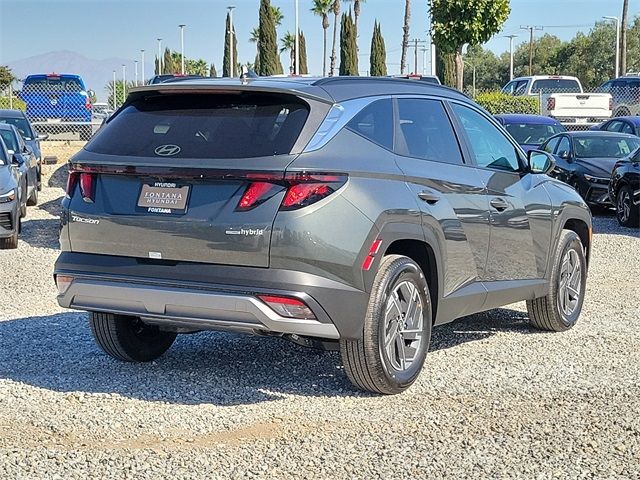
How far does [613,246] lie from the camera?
14.5 meters

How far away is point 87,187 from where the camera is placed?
241 inches

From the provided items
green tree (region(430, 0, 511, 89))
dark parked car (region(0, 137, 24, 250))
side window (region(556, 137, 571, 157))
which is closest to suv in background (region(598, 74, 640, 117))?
green tree (region(430, 0, 511, 89))

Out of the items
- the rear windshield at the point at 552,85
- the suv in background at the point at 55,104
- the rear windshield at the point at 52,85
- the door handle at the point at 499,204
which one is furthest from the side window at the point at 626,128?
the door handle at the point at 499,204

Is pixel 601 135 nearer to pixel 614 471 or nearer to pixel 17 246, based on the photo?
pixel 17 246

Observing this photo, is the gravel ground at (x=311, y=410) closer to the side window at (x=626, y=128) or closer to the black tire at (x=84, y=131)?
the side window at (x=626, y=128)

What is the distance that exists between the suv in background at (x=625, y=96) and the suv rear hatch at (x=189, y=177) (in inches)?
1156

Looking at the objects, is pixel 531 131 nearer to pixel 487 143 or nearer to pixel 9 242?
pixel 9 242

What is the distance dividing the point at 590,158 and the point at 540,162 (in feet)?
39.1

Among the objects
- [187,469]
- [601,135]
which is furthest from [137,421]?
[601,135]

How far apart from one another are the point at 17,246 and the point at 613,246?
7862 millimetres

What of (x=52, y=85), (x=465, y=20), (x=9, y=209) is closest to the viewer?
(x=9, y=209)

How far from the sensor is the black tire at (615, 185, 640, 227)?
1667 centimetres

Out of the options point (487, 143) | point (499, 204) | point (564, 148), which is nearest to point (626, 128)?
point (564, 148)

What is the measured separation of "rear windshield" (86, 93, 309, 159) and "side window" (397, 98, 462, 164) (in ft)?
2.89
